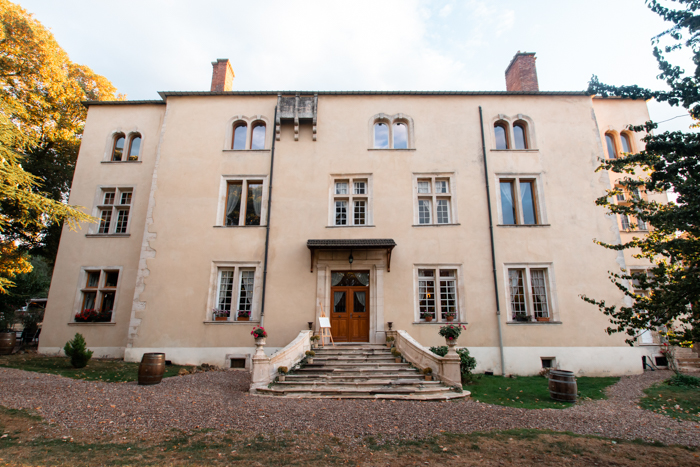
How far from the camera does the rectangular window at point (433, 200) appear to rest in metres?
14.6

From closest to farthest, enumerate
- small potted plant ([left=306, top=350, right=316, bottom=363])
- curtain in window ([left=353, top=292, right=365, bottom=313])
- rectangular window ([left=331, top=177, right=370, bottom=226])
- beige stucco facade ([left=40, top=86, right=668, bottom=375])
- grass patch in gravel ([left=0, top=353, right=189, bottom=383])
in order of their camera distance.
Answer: grass patch in gravel ([left=0, top=353, right=189, bottom=383])
small potted plant ([left=306, top=350, right=316, bottom=363])
beige stucco facade ([left=40, top=86, right=668, bottom=375])
curtain in window ([left=353, top=292, right=365, bottom=313])
rectangular window ([left=331, top=177, right=370, bottom=226])

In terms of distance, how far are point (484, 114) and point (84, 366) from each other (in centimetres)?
1698

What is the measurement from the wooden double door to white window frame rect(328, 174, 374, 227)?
6.65 ft

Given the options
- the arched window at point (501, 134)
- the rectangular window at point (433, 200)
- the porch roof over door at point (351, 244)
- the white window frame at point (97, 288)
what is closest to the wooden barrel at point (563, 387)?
the porch roof over door at point (351, 244)

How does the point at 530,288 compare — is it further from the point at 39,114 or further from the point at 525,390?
the point at 39,114

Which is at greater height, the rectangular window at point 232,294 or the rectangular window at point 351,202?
the rectangular window at point 351,202

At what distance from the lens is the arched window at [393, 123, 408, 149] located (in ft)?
50.9

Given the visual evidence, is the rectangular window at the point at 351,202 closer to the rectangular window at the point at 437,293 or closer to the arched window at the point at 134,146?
the rectangular window at the point at 437,293

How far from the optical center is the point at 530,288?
45.0 ft

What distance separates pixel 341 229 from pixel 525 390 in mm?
7854

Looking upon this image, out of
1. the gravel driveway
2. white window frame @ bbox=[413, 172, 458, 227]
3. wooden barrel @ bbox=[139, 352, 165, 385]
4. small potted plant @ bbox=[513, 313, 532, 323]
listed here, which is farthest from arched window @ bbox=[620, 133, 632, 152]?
wooden barrel @ bbox=[139, 352, 165, 385]

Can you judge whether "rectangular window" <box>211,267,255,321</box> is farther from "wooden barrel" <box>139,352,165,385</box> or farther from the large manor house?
"wooden barrel" <box>139,352,165,385</box>

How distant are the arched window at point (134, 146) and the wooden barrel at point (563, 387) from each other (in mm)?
17252

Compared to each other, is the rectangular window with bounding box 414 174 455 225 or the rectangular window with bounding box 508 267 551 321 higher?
the rectangular window with bounding box 414 174 455 225
